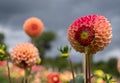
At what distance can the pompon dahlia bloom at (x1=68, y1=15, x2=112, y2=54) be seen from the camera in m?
1.34

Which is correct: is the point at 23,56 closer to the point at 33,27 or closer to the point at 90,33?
the point at 90,33

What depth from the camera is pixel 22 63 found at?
79.3 inches

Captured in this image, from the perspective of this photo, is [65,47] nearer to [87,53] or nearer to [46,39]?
[87,53]

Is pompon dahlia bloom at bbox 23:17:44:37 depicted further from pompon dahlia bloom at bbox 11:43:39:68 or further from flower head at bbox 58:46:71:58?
flower head at bbox 58:46:71:58

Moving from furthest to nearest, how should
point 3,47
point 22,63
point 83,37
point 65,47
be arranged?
point 22,63
point 3,47
point 65,47
point 83,37

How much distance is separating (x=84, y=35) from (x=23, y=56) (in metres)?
0.73

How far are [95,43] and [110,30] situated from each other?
11 cm

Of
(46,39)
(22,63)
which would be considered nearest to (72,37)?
(22,63)

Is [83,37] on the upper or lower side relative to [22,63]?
upper

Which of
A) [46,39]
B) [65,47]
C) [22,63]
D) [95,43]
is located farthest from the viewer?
[46,39]

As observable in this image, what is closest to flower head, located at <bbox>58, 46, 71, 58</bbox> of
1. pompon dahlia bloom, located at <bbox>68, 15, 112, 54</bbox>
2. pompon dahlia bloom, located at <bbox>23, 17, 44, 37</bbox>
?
pompon dahlia bloom, located at <bbox>68, 15, 112, 54</bbox>

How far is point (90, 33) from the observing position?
1.33 meters

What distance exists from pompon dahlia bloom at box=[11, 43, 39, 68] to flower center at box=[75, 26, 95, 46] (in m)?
0.66

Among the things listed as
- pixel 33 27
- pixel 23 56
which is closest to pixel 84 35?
pixel 23 56
